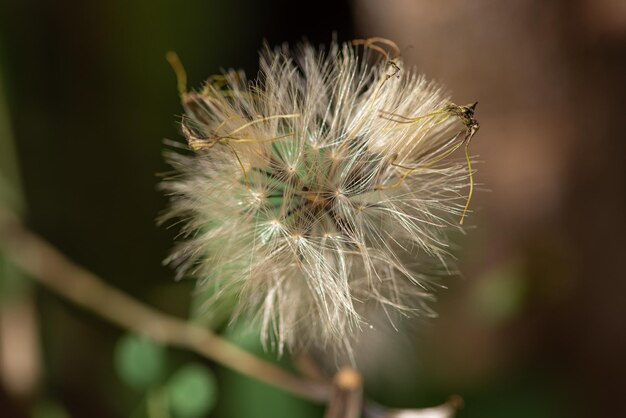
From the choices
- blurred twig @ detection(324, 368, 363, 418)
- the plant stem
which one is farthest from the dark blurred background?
blurred twig @ detection(324, 368, 363, 418)

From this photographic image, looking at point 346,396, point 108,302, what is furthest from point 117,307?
point 346,396

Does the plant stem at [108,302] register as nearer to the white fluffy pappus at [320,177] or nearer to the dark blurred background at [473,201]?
the dark blurred background at [473,201]

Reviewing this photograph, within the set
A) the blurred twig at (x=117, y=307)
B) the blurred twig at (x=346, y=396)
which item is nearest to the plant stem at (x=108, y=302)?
the blurred twig at (x=117, y=307)

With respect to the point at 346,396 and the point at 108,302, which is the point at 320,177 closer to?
the point at 346,396

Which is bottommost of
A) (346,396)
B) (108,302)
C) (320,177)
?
(108,302)

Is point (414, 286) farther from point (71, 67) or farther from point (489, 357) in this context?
point (71, 67)

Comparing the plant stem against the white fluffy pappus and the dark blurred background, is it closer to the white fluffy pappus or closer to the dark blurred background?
the dark blurred background
